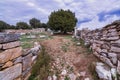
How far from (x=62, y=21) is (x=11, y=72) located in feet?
46.6

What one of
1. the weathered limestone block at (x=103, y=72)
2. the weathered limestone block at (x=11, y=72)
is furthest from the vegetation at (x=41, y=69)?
the weathered limestone block at (x=103, y=72)

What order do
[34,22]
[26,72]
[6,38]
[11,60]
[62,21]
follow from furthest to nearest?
[34,22]
[62,21]
[26,72]
[11,60]
[6,38]

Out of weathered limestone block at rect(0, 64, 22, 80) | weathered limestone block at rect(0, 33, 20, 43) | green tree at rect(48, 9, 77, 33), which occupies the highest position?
green tree at rect(48, 9, 77, 33)

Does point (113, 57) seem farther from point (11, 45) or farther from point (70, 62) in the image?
point (11, 45)

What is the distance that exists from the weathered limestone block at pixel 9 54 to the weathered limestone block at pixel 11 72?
23cm

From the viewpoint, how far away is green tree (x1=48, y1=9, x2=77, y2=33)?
668 inches

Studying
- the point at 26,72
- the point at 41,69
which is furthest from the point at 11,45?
the point at 41,69

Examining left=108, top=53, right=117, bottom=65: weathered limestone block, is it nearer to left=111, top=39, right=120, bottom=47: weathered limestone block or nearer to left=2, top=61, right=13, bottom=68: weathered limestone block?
left=111, top=39, right=120, bottom=47: weathered limestone block

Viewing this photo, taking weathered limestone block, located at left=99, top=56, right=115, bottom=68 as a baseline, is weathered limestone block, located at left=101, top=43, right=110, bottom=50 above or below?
above

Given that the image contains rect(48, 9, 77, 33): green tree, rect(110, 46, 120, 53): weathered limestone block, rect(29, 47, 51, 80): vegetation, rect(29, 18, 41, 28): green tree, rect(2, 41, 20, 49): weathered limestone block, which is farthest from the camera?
rect(29, 18, 41, 28): green tree

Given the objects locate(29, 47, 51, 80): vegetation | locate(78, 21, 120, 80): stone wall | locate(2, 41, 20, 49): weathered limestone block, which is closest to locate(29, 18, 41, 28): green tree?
locate(29, 47, 51, 80): vegetation

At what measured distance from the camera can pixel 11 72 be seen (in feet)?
10.2

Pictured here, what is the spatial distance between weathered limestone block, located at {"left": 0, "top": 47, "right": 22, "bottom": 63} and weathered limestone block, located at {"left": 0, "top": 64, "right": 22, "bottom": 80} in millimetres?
228

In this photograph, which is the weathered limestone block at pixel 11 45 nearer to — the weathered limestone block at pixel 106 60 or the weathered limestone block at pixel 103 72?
the weathered limestone block at pixel 103 72
